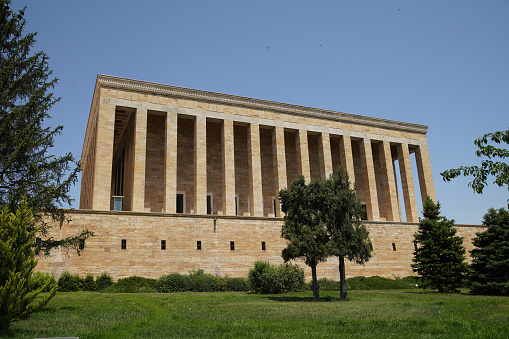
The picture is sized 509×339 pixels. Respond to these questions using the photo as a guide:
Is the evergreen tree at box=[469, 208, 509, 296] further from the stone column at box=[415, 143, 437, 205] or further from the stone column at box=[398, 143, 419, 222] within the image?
the stone column at box=[415, 143, 437, 205]

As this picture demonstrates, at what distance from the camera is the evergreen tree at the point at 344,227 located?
17578mm

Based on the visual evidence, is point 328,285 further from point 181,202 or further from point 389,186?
point 389,186

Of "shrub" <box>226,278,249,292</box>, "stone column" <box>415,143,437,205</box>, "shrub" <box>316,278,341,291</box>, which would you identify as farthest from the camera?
"stone column" <box>415,143,437,205</box>

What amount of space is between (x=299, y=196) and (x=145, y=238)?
1077 centimetres

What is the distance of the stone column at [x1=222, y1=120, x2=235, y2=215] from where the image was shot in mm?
29172

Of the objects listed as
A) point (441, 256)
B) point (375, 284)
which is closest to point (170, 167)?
point (375, 284)

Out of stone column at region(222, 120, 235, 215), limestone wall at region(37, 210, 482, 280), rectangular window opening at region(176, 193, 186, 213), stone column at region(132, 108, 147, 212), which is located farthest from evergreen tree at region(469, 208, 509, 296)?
rectangular window opening at region(176, 193, 186, 213)

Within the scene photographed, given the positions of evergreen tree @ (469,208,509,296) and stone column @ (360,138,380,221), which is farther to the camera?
stone column @ (360,138,380,221)

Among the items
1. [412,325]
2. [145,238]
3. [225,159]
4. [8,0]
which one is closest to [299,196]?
[412,325]

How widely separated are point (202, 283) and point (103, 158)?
11.1 meters

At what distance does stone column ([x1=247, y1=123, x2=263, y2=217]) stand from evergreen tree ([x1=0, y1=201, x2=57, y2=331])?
20989mm

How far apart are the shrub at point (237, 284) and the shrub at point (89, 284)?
289 inches

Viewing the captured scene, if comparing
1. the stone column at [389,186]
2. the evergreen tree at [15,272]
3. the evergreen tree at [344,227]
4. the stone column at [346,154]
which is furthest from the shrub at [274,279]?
the stone column at [389,186]

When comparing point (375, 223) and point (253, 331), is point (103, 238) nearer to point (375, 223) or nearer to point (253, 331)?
point (253, 331)
